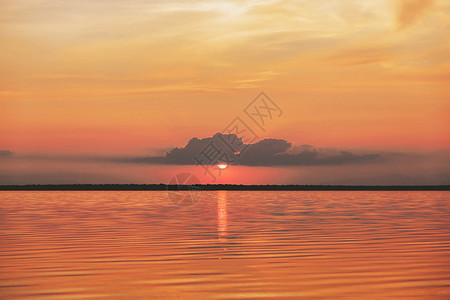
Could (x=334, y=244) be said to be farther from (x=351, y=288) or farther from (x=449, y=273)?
(x=351, y=288)

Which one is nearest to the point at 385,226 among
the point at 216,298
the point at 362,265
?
the point at 362,265

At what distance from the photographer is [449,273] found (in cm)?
2084

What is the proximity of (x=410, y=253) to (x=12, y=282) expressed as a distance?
1595cm

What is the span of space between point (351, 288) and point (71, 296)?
7.75 m

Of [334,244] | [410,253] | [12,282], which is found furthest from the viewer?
[334,244]

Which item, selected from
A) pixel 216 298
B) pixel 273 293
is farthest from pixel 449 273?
pixel 216 298

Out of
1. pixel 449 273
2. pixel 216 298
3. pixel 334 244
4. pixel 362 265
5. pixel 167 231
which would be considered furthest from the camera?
pixel 167 231

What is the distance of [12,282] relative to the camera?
19188mm

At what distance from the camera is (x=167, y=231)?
38.0 metres

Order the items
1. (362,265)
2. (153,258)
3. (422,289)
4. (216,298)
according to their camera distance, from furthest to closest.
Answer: (153,258) → (362,265) → (422,289) → (216,298)

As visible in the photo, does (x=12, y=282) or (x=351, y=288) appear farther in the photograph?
(x=12, y=282)

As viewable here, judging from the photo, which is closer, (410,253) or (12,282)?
(12,282)

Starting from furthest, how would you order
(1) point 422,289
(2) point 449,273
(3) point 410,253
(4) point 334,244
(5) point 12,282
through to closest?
(4) point 334,244 < (3) point 410,253 < (2) point 449,273 < (5) point 12,282 < (1) point 422,289

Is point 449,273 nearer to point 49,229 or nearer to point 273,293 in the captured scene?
point 273,293
